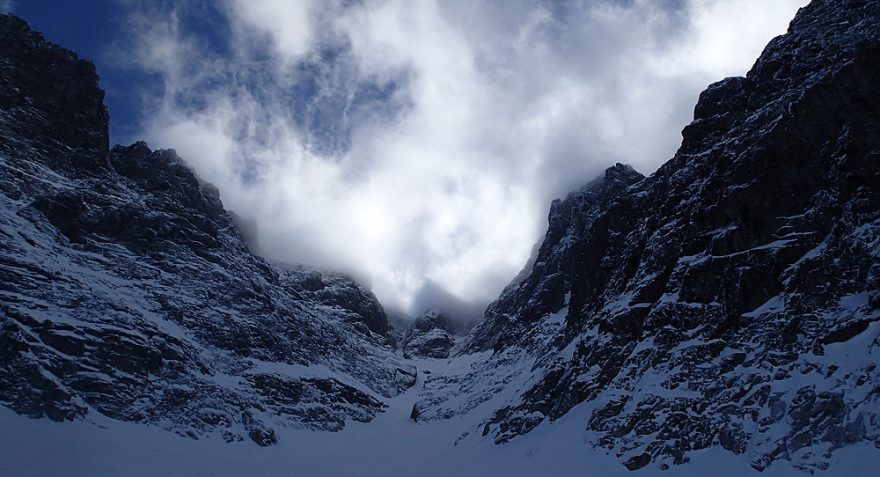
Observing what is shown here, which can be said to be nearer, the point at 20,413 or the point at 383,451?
the point at 20,413

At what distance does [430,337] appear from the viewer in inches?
5669

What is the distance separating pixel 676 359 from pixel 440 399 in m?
53.9

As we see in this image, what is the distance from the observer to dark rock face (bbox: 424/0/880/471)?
101ft

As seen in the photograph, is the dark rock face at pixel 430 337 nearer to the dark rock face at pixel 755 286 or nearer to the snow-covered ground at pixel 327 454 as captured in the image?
the snow-covered ground at pixel 327 454

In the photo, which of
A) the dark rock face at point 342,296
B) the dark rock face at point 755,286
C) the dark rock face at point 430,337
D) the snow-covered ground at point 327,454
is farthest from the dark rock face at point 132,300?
the dark rock face at point 755,286

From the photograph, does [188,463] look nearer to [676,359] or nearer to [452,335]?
[676,359]

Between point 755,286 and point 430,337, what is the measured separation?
10972cm

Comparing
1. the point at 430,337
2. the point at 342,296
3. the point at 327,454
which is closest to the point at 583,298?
the point at 327,454

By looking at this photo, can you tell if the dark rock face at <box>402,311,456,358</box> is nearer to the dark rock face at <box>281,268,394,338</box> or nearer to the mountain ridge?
the dark rock face at <box>281,268,394,338</box>

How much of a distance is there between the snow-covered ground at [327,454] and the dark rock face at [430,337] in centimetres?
6055

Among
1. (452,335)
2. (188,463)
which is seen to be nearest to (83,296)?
(188,463)

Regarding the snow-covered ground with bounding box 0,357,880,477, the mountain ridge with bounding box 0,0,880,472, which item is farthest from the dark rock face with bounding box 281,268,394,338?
the snow-covered ground with bounding box 0,357,880,477

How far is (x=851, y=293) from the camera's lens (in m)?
32.8

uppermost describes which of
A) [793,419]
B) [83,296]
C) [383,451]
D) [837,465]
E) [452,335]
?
[452,335]
